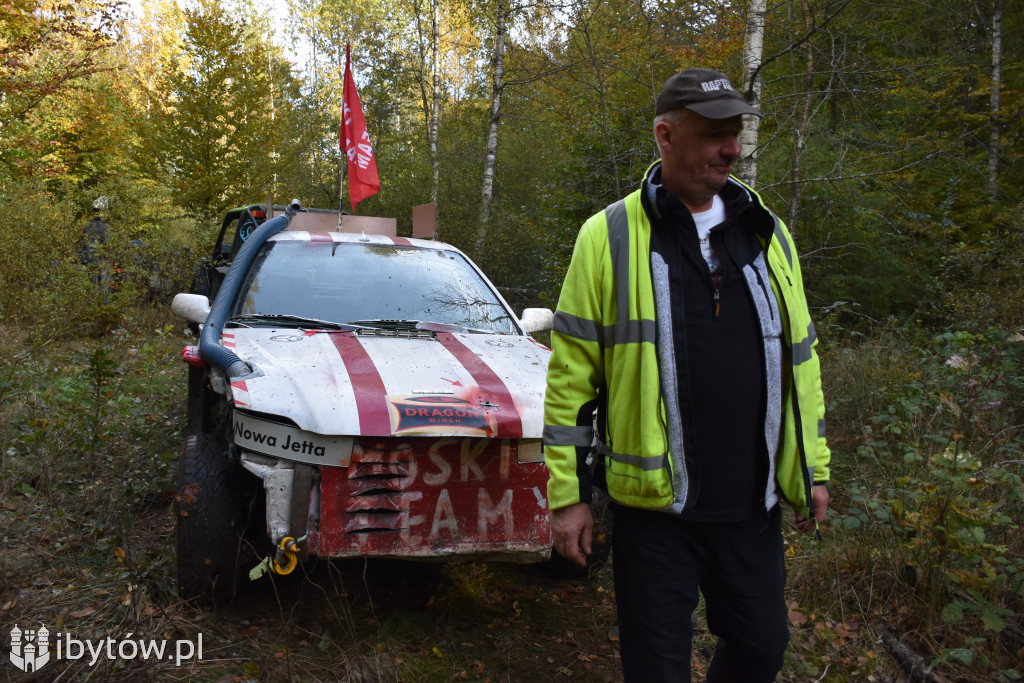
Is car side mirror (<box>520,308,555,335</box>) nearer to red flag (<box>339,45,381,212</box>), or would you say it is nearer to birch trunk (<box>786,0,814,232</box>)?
birch trunk (<box>786,0,814,232</box>)

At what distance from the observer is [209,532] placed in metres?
2.95

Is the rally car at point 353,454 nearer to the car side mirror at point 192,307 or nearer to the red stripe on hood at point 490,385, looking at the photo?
the red stripe on hood at point 490,385

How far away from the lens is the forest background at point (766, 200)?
3.32 meters

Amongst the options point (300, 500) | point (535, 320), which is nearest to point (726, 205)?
point (300, 500)

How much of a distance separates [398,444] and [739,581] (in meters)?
1.36

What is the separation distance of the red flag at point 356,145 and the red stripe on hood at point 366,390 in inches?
182

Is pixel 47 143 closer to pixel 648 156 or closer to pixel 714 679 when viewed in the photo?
pixel 648 156

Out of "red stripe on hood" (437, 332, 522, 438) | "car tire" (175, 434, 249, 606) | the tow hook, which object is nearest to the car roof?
"red stripe on hood" (437, 332, 522, 438)

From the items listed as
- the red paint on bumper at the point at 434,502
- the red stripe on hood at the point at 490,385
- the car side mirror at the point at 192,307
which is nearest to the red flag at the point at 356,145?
the car side mirror at the point at 192,307

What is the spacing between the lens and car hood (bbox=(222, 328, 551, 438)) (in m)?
2.77

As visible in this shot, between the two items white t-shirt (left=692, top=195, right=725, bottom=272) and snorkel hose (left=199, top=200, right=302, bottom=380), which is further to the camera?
snorkel hose (left=199, top=200, right=302, bottom=380)

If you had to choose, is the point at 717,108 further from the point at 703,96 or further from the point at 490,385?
the point at 490,385

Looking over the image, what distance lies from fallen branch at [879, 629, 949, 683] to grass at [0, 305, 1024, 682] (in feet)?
0.11

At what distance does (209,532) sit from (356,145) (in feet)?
18.1
